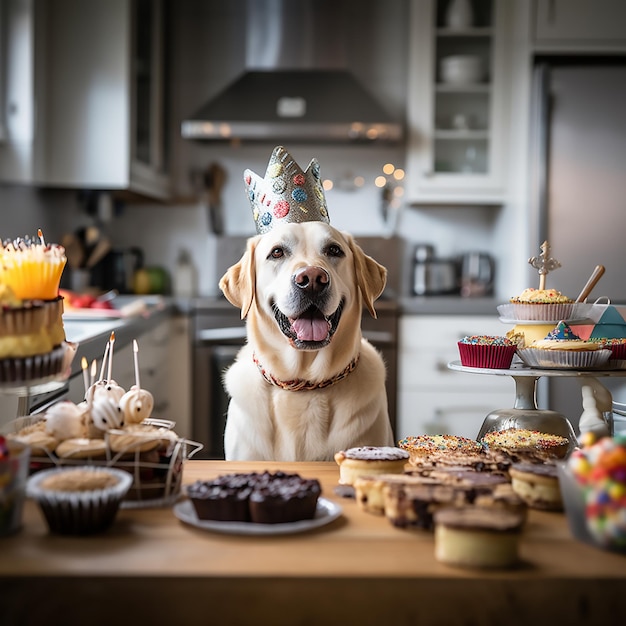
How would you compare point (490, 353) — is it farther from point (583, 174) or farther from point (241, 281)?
point (583, 174)

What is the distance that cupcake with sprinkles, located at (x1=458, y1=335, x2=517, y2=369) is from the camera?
140 centimetres

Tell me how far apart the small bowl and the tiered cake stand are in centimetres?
292

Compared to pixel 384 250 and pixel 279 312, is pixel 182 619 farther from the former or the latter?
pixel 384 250

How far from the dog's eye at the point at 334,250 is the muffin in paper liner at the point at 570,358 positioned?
1.76ft

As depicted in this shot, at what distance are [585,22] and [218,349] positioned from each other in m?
2.44

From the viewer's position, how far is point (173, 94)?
4.50 meters

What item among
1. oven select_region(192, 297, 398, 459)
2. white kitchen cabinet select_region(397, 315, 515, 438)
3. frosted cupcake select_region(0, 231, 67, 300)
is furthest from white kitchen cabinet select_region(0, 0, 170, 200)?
frosted cupcake select_region(0, 231, 67, 300)

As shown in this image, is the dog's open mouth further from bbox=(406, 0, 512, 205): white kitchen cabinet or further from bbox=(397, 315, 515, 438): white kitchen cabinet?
bbox=(406, 0, 512, 205): white kitchen cabinet

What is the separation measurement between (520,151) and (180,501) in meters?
3.41

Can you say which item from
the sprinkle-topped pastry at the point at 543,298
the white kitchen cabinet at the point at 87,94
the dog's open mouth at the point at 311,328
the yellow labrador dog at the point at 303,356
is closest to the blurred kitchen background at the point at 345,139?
the white kitchen cabinet at the point at 87,94

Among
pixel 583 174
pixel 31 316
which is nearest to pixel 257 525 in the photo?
pixel 31 316

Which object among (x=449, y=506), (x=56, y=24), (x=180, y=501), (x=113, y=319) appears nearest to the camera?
(x=449, y=506)

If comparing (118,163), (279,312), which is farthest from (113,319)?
(279,312)

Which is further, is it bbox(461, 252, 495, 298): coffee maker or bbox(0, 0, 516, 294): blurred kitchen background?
bbox(461, 252, 495, 298): coffee maker
